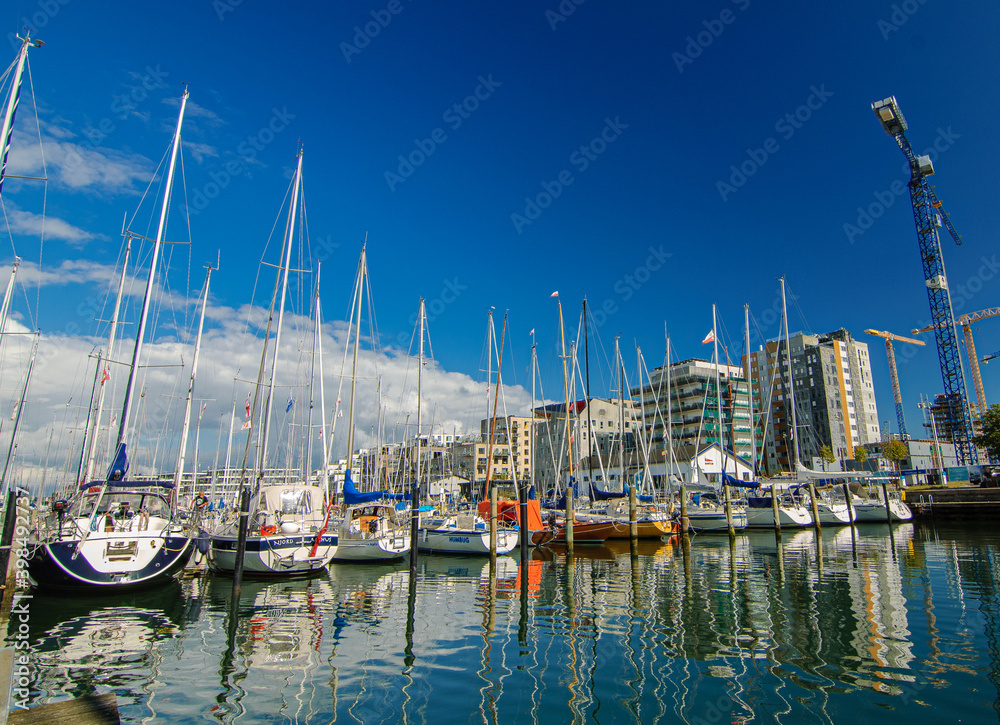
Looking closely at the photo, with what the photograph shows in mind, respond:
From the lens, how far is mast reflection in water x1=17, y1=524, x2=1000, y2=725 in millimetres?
10500

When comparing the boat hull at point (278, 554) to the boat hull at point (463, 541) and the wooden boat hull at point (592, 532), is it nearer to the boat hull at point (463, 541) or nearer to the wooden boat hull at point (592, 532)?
the boat hull at point (463, 541)

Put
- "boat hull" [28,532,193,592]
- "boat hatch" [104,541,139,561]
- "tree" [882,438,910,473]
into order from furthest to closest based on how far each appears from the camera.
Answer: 1. "tree" [882,438,910,473]
2. "boat hatch" [104,541,139,561]
3. "boat hull" [28,532,193,592]

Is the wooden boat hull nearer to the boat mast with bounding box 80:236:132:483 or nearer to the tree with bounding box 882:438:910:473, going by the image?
the boat mast with bounding box 80:236:132:483

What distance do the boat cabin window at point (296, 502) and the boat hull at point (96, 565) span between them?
760 centimetres

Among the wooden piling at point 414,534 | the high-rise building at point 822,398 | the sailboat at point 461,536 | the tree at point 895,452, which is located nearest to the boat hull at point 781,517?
the sailboat at point 461,536

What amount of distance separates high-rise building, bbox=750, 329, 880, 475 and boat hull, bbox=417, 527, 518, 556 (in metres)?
113

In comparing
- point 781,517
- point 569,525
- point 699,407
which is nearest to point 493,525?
point 569,525

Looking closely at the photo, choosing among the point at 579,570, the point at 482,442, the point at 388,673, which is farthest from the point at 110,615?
the point at 482,442

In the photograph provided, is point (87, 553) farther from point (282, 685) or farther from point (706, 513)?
point (706, 513)

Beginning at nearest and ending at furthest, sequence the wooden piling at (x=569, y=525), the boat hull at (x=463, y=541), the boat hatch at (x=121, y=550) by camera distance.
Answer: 1. the boat hatch at (x=121, y=550)
2. the boat hull at (x=463, y=541)
3. the wooden piling at (x=569, y=525)

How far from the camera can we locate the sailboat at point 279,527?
25953 millimetres

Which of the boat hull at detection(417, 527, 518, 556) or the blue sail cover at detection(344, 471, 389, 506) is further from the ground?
the blue sail cover at detection(344, 471, 389, 506)

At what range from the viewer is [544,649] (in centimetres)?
1445

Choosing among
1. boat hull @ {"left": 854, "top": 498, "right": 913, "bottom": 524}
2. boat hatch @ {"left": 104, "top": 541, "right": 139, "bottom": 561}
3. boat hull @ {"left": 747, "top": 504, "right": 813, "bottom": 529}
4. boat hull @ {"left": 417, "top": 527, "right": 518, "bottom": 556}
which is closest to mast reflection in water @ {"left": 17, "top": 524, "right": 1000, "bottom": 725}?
boat hatch @ {"left": 104, "top": 541, "right": 139, "bottom": 561}
